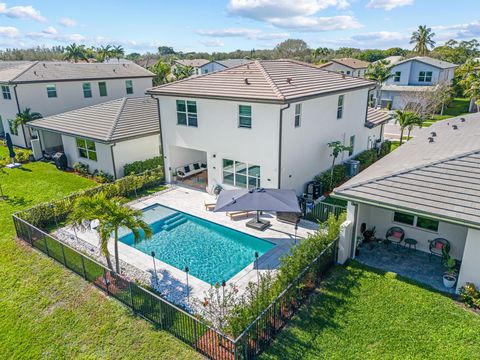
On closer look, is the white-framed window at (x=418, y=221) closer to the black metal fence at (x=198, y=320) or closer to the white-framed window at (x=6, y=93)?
the black metal fence at (x=198, y=320)

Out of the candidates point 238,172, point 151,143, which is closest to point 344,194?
point 238,172

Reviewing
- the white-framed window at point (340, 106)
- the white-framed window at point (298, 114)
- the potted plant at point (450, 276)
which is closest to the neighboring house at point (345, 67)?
the white-framed window at point (340, 106)

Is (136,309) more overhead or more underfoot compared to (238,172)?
more underfoot

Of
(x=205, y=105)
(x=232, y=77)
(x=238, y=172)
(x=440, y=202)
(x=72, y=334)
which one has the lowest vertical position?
(x=72, y=334)

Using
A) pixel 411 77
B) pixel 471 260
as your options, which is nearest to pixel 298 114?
pixel 471 260

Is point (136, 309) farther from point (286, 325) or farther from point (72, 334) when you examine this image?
point (286, 325)

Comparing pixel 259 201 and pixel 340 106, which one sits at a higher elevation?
pixel 340 106

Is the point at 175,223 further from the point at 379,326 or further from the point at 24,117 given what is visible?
the point at 24,117
